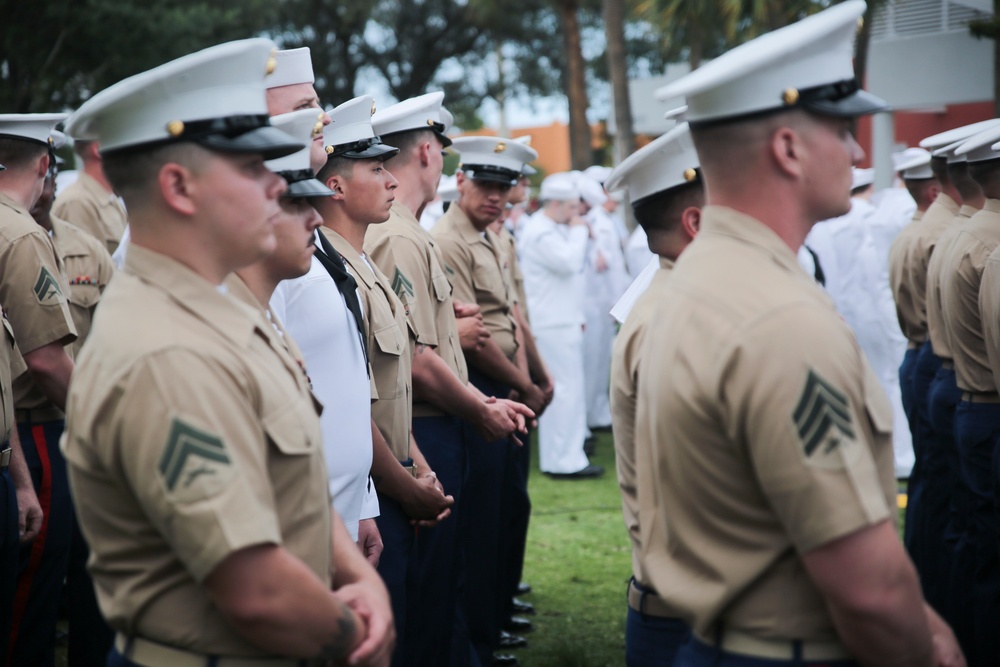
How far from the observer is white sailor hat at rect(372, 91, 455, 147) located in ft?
14.7

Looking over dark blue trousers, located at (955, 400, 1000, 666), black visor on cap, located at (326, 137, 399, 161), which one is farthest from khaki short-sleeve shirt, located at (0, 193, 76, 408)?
A: dark blue trousers, located at (955, 400, 1000, 666)

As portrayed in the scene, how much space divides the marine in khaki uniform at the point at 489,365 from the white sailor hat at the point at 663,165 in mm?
2230

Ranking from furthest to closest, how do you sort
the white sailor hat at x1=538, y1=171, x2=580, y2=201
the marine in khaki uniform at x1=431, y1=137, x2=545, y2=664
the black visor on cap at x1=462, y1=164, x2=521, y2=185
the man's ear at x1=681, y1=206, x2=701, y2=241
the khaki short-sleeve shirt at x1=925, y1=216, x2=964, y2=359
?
the white sailor hat at x1=538, y1=171, x2=580, y2=201
the black visor on cap at x1=462, y1=164, x2=521, y2=185
the marine in khaki uniform at x1=431, y1=137, x2=545, y2=664
the khaki short-sleeve shirt at x1=925, y1=216, x2=964, y2=359
the man's ear at x1=681, y1=206, x2=701, y2=241

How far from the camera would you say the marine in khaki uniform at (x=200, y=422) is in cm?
181

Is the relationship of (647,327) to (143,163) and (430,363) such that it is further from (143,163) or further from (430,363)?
(430,363)

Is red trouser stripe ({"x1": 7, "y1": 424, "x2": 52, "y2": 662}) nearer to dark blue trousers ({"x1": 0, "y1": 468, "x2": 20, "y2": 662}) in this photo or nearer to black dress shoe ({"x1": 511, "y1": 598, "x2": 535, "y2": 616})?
dark blue trousers ({"x1": 0, "y1": 468, "x2": 20, "y2": 662})

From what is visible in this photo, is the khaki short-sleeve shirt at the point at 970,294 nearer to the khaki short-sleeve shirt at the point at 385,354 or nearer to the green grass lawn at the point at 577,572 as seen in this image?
the green grass lawn at the point at 577,572

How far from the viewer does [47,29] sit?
16250mm

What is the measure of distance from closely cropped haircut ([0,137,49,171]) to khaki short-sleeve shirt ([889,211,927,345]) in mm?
4635

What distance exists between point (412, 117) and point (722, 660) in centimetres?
303

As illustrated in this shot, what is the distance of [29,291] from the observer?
4.04 m

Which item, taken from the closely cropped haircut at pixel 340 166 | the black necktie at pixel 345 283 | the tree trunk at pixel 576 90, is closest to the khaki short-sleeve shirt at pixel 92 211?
the closely cropped haircut at pixel 340 166

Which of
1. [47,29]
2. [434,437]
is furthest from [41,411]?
[47,29]

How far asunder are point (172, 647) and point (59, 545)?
8.31ft
